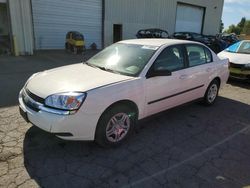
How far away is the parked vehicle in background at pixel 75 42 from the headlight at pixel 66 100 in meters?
11.5

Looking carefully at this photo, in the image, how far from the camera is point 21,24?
11.5 m

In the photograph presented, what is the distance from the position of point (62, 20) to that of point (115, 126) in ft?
45.1

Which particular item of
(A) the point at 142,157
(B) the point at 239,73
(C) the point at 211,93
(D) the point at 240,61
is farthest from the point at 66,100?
(D) the point at 240,61

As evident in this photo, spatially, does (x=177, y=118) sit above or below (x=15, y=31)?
below

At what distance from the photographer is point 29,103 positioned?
3172 millimetres

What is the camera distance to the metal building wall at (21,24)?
11.2m

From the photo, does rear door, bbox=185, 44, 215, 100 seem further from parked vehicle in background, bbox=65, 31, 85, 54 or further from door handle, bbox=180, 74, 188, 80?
parked vehicle in background, bbox=65, 31, 85, 54

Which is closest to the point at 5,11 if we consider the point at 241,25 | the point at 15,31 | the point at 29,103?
the point at 15,31

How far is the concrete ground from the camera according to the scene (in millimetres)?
2732

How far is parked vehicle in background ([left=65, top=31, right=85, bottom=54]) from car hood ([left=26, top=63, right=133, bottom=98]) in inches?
412

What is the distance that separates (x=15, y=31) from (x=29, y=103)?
9746mm

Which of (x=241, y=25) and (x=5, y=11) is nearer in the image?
(x=5, y=11)

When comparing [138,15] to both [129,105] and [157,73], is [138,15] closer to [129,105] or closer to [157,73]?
[157,73]

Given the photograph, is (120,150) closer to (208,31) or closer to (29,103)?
(29,103)
